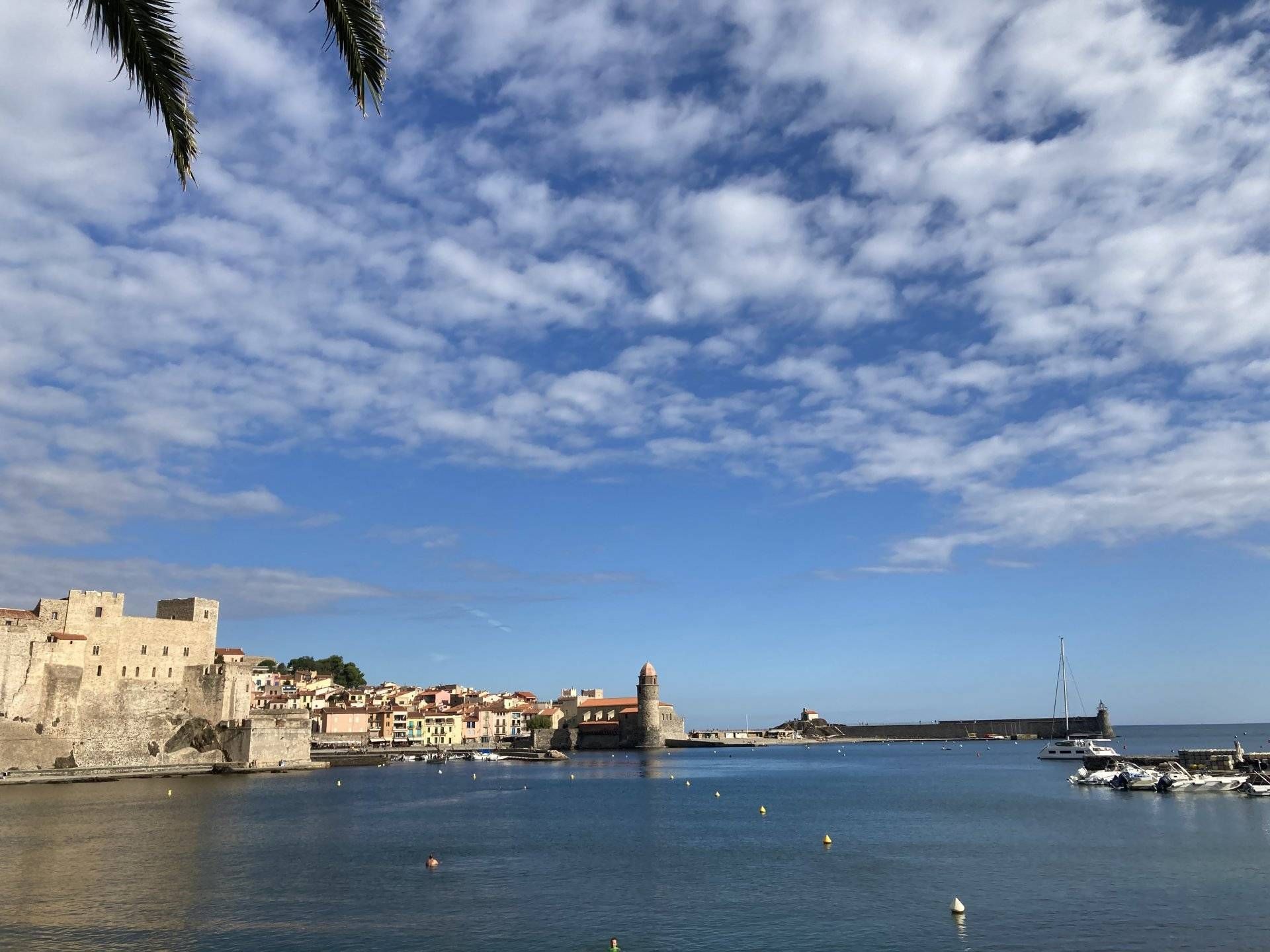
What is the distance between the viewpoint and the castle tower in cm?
12344

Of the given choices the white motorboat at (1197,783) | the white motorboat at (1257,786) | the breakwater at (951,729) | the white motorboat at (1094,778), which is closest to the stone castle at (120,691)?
the white motorboat at (1094,778)

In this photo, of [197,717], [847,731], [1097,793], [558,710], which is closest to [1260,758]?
[1097,793]

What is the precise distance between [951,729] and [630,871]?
495 ft

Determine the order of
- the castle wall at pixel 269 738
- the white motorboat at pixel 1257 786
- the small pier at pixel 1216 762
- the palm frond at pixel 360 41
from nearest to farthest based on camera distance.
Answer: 1. the palm frond at pixel 360 41
2. the white motorboat at pixel 1257 786
3. the small pier at pixel 1216 762
4. the castle wall at pixel 269 738

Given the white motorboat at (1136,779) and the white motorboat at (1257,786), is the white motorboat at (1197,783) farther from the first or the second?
the white motorboat at (1136,779)

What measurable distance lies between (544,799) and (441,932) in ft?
113

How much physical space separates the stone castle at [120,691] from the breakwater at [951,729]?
118m

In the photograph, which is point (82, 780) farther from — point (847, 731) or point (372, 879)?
point (847, 731)

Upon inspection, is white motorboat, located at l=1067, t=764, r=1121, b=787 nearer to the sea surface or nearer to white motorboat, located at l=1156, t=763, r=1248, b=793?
the sea surface

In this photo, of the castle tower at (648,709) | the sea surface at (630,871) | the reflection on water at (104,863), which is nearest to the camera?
the sea surface at (630,871)

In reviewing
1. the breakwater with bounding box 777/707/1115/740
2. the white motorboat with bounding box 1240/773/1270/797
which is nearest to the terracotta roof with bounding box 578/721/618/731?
the breakwater with bounding box 777/707/1115/740

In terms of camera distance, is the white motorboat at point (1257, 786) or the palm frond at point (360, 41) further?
the white motorboat at point (1257, 786)

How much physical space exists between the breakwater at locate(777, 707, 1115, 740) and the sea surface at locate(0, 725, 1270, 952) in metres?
107

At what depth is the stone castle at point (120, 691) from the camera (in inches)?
2146
